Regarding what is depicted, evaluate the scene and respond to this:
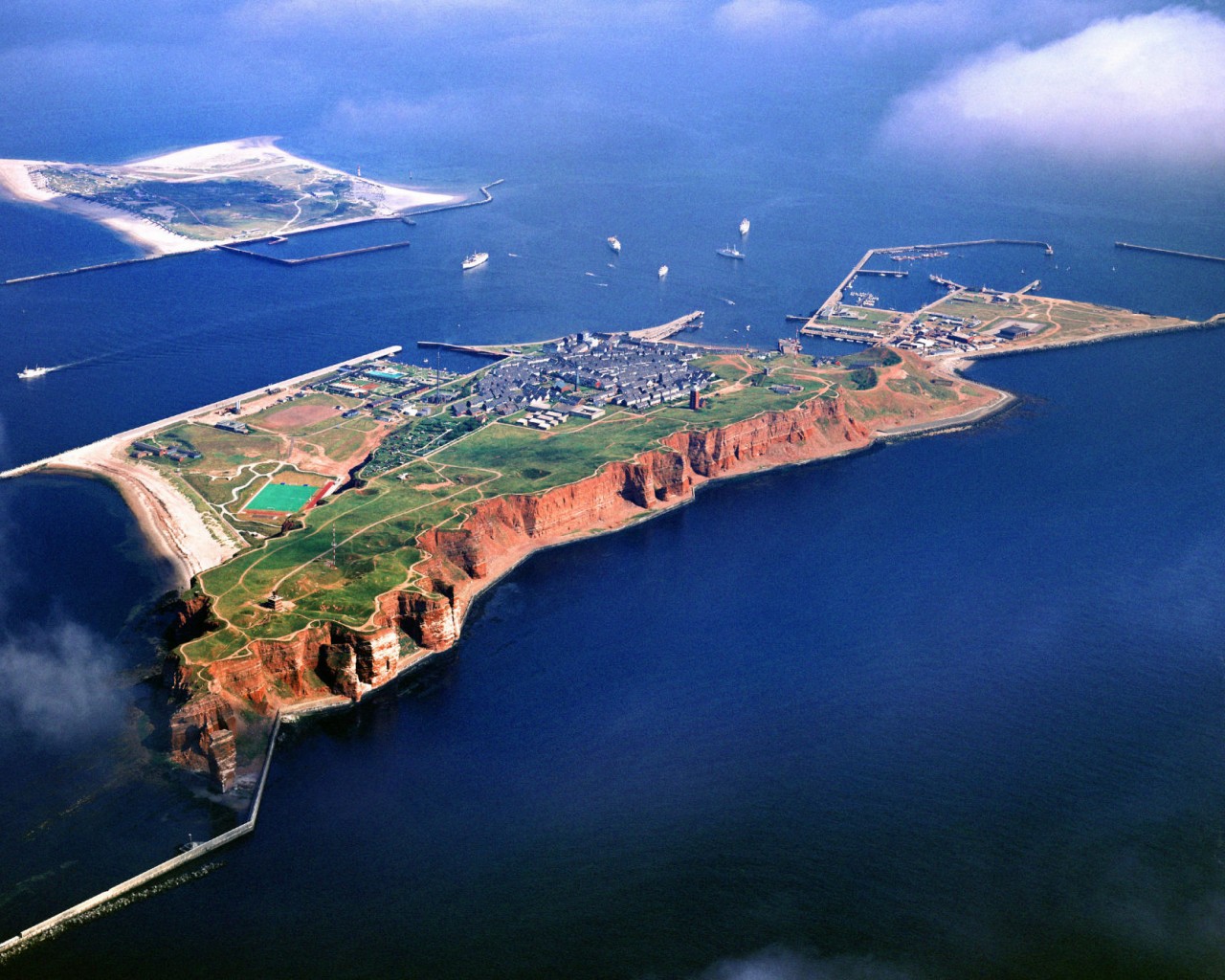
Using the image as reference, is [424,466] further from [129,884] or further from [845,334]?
[845,334]

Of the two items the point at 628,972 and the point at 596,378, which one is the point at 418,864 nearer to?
the point at 628,972

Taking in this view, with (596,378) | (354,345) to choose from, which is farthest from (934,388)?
(354,345)

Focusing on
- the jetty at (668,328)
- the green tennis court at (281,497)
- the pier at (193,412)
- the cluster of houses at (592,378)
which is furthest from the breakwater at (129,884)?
the jetty at (668,328)

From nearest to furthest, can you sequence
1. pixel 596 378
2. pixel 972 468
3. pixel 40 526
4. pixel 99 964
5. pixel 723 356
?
1. pixel 99 964
2. pixel 40 526
3. pixel 972 468
4. pixel 596 378
5. pixel 723 356

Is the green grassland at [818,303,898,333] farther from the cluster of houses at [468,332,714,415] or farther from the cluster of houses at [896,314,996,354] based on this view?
the cluster of houses at [468,332,714,415]

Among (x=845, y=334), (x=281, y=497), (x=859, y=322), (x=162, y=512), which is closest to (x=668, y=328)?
(x=845, y=334)

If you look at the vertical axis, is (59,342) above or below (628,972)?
above

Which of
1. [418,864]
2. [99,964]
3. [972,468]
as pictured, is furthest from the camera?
[972,468]

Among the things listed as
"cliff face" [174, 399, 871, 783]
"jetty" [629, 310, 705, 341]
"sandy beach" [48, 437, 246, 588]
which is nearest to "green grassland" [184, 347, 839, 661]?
"cliff face" [174, 399, 871, 783]
